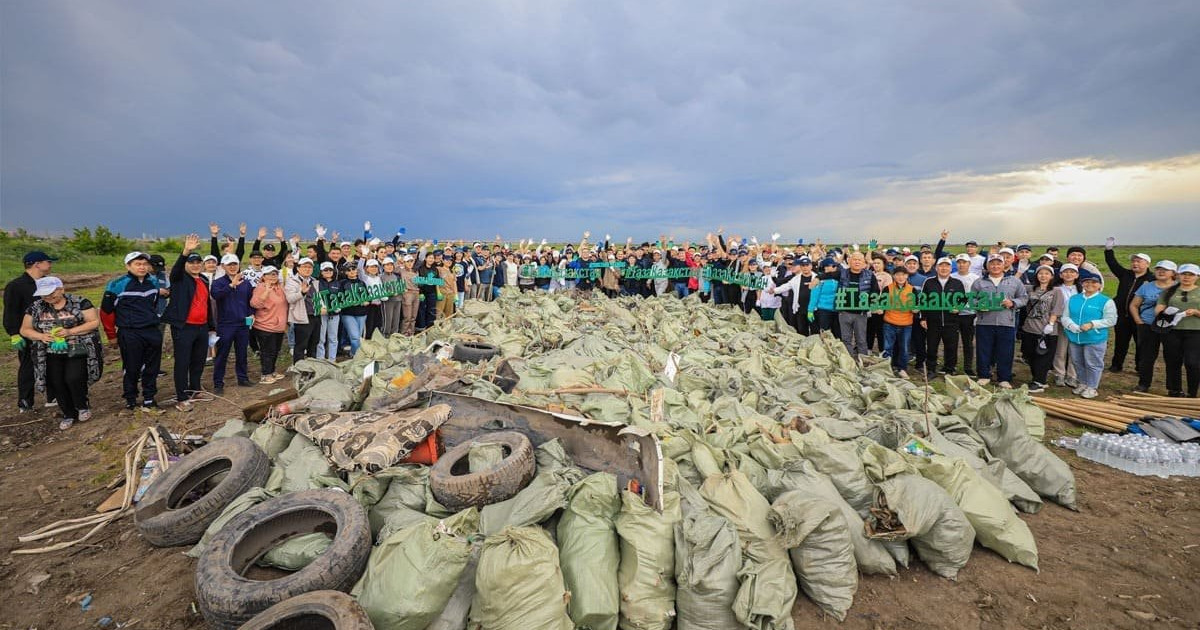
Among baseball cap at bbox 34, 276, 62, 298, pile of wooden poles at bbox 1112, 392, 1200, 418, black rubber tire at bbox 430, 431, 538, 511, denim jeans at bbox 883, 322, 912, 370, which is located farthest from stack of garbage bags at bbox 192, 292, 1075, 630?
baseball cap at bbox 34, 276, 62, 298

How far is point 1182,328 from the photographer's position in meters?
6.78

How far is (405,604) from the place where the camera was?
2.65 meters

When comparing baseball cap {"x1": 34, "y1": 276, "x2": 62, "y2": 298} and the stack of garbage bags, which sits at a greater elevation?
baseball cap {"x1": 34, "y1": 276, "x2": 62, "y2": 298}

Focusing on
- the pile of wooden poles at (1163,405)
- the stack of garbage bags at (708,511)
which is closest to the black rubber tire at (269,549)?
the stack of garbage bags at (708,511)

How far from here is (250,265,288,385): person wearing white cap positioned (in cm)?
790

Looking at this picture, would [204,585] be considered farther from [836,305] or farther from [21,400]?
[836,305]

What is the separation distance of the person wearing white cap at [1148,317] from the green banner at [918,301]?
1860mm

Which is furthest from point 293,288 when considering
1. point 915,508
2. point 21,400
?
point 915,508

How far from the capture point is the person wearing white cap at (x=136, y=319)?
6.26m

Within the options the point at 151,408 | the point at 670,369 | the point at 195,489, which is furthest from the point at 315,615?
the point at 151,408

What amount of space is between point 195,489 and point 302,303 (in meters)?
4.76

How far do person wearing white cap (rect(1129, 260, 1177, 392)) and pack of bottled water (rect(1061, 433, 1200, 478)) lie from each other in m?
3.05

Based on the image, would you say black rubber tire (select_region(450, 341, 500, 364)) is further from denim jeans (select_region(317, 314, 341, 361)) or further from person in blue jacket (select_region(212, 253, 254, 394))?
person in blue jacket (select_region(212, 253, 254, 394))

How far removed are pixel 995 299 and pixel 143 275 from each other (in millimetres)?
11536
